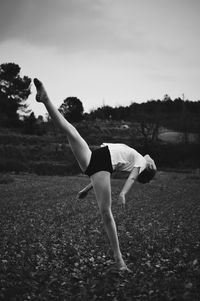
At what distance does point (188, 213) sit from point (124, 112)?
103 meters

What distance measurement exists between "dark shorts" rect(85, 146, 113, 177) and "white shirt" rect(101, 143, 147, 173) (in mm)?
216

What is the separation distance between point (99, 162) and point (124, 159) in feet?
2.05

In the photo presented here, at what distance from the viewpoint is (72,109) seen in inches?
3888

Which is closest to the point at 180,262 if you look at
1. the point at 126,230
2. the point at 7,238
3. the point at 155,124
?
the point at 126,230

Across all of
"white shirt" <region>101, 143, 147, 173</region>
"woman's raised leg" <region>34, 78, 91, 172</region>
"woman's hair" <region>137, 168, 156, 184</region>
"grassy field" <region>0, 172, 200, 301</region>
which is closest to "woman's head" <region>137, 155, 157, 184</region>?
"woman's hair" <region>137, 168, 156, 184</region>

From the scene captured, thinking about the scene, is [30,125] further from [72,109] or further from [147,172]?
[147,172]

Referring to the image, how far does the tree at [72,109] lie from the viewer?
323 ft

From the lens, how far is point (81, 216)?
472 inches

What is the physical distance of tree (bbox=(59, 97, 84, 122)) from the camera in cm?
9831

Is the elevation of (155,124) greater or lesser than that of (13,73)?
lesser

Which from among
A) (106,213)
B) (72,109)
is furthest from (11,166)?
(72,109)

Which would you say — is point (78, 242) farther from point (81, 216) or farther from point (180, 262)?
point (81, 216)

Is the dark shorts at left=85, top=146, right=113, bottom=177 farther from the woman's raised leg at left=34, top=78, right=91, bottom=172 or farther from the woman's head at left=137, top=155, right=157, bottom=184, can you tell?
the woman's head at left=137, top=155, right=157, bottom=184

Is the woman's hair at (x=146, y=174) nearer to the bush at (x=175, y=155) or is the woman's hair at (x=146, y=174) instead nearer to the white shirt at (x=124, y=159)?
the white shirt at (x=124, y=159)
